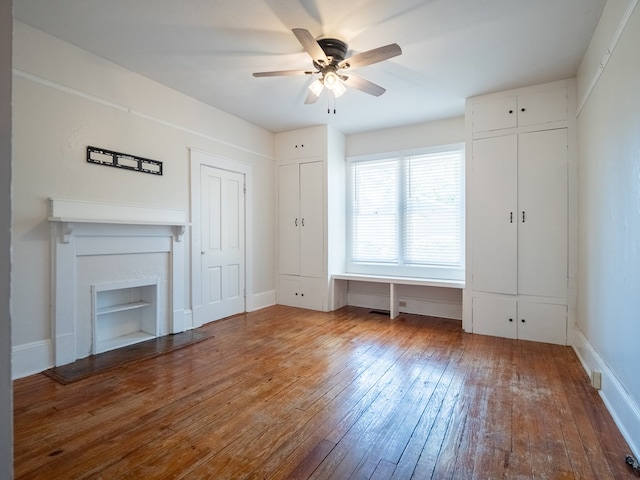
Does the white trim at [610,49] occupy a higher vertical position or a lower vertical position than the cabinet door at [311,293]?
higher

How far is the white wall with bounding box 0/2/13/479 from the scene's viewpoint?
77 cm

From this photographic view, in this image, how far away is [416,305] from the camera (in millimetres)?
4965

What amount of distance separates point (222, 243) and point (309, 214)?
1426mm

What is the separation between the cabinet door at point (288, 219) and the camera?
533 centimetres

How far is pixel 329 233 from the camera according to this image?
5.07 m

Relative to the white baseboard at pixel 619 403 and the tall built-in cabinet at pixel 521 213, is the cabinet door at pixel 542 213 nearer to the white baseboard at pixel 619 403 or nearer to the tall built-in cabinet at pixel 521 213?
the tall built-in cabinet at pixel 521 213

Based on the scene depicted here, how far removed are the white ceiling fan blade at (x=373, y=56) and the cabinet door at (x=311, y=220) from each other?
2386 mm

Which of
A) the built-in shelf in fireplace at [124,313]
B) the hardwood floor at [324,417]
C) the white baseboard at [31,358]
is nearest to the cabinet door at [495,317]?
the hardwood floor at [324,417]

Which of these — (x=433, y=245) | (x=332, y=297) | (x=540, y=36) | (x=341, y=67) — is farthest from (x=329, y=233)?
(x=540, y=36)

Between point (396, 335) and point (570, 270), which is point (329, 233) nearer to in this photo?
point (396, 335)

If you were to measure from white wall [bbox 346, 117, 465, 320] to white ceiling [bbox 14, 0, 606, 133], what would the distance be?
0.83m

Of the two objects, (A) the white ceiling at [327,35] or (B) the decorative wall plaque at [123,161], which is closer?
(A) the white ceiling at [327,35]

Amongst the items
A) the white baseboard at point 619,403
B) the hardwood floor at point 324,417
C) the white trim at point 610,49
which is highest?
the white trim at point 610,49

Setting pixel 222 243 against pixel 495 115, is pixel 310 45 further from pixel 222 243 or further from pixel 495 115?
pixel 222 243
